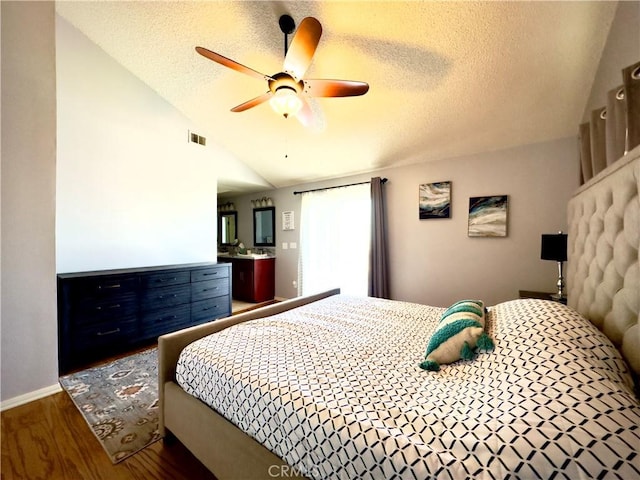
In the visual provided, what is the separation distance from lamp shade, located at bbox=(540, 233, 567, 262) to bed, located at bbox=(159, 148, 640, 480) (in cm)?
62

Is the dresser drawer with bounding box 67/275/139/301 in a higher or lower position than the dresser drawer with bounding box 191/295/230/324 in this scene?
higher

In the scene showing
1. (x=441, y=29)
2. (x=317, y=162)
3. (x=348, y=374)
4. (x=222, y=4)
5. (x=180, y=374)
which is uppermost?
(x=222, y=4)

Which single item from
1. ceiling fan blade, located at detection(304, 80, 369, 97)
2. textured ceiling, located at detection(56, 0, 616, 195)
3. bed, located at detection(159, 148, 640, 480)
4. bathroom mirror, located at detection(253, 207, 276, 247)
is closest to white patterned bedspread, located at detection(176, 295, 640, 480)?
bed, located at detection(159, 148, 640, 480)

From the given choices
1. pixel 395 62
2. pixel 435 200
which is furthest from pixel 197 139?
pixel 435 200

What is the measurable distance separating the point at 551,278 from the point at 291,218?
377 centimetres

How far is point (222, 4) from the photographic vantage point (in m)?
2.01

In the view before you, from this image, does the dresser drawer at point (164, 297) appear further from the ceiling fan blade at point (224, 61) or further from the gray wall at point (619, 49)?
the gray wall at point (619, 49)

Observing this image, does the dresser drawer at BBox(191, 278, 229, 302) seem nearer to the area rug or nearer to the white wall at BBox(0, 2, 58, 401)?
the area rug

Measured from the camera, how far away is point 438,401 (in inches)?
34.2

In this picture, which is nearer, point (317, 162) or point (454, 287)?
point (454, 287)

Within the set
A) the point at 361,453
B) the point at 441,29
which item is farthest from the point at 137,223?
the point at 441,29

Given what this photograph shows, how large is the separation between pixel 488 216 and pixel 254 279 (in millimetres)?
3806

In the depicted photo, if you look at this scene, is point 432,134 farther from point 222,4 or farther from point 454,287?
point 222,4

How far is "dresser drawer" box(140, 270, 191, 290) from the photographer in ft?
8.92
